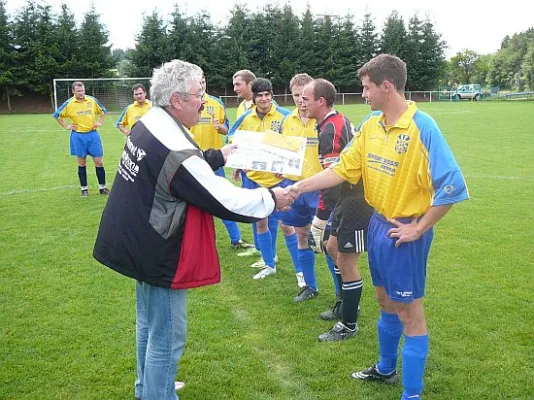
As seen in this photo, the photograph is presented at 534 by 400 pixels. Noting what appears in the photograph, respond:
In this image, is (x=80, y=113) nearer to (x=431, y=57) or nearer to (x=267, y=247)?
(x=267, y=247)

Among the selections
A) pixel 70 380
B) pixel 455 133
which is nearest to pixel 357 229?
pixel 70 380

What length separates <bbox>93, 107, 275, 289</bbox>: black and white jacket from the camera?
8.96 ft

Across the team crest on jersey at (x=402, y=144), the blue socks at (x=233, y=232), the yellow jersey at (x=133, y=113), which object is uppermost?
the yellow jersey at (x=133, y=113)

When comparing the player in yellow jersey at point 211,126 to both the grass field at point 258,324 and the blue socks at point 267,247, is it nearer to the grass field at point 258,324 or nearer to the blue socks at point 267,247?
the blue socks at point 267,247

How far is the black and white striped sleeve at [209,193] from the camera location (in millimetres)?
2707

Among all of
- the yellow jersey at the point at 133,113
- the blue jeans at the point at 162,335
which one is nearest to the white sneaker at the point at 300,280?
the blue jeans at the point at 162,335

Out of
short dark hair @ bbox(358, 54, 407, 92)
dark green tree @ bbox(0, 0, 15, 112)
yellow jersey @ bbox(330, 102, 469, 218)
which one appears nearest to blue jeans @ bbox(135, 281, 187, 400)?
yellow jersey @ bbox(330, 102, 469, 218)

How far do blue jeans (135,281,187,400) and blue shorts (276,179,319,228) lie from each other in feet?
7.71

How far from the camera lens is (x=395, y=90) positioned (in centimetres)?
321

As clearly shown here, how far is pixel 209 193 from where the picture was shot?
275cm

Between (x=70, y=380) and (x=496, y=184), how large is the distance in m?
9.38

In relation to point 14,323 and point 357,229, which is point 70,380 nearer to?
point 14,323

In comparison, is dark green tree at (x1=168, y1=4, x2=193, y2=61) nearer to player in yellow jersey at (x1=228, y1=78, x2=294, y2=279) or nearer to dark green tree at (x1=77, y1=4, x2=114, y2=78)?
dark green tree at (x1=77, y1=4, x2=114, y2=78)

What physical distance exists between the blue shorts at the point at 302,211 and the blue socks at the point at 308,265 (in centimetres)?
29
